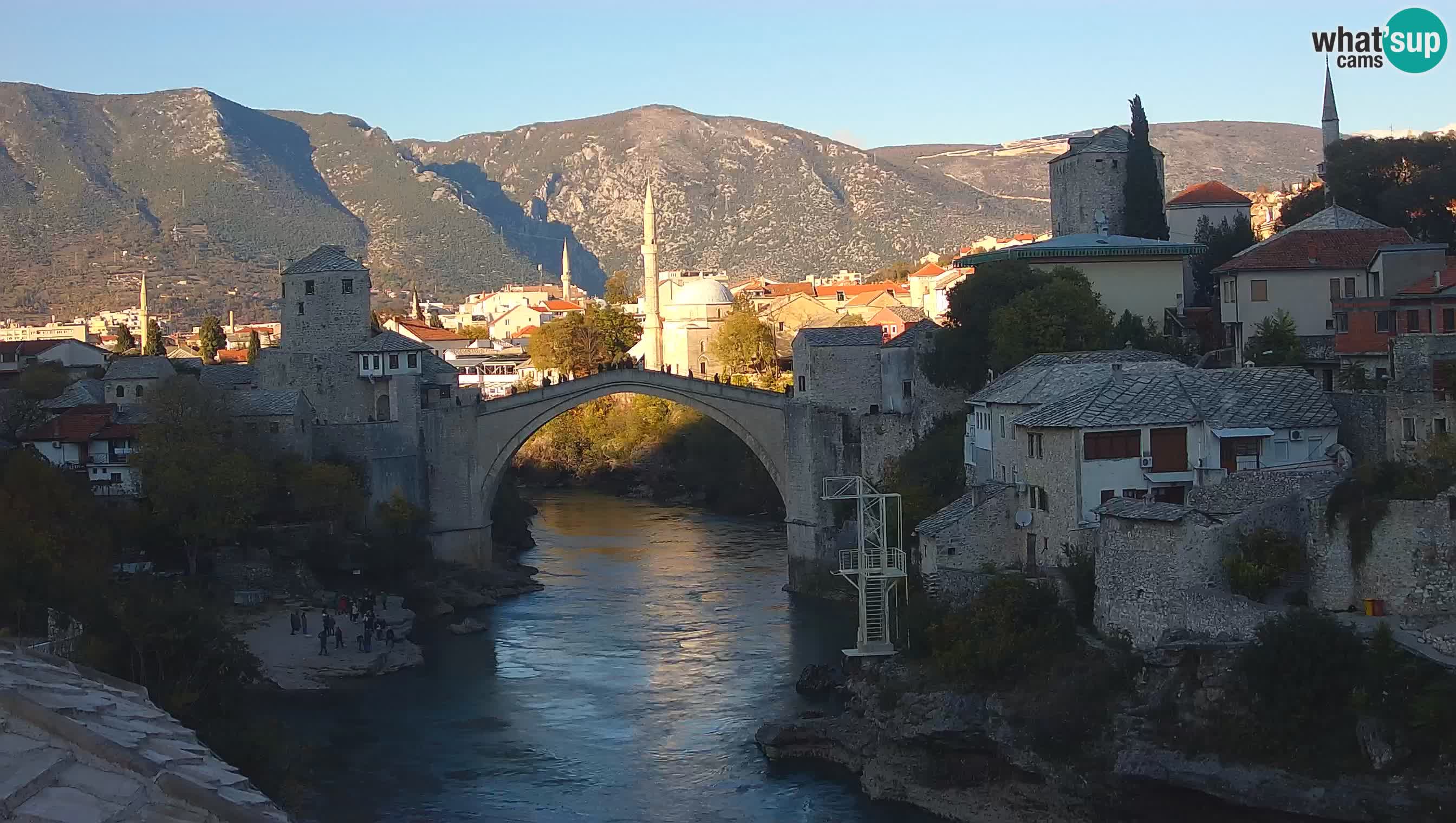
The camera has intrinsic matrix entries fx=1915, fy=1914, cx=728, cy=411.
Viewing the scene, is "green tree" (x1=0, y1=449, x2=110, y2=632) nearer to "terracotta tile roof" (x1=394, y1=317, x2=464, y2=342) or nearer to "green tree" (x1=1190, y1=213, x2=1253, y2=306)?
"green tree" (x1=1190, y1=213, x2=1253, y2=306)

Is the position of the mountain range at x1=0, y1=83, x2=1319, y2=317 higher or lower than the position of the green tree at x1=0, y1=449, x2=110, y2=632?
higher

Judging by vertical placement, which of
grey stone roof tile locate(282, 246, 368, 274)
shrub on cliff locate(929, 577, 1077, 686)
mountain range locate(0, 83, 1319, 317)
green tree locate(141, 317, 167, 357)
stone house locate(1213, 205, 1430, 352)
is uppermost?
mountain range locate(0, 83, 1319, 317)

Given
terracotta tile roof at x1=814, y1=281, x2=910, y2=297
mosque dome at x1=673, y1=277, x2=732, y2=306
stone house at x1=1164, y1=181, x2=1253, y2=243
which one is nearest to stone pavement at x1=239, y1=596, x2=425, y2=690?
stone house at x1=1164, y1=181, x2=1253, y2=243

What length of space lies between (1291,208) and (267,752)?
29.3 m

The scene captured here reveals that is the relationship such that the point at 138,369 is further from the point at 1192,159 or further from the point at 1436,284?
the point at 1192,159

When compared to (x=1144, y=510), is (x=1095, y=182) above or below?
above

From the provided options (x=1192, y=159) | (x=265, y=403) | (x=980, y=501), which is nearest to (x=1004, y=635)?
(x=980, y=501)

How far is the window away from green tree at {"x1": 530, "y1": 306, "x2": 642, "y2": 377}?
4324 cm

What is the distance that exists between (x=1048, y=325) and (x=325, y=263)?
18.0 metres

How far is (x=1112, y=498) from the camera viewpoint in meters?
25.7

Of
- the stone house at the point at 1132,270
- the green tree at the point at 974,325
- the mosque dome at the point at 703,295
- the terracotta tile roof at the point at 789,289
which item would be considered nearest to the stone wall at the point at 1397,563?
the green tree at the point at 974,325

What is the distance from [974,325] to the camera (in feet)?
121

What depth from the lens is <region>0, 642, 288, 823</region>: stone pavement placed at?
1247cm

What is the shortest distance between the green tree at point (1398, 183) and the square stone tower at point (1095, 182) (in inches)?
168
